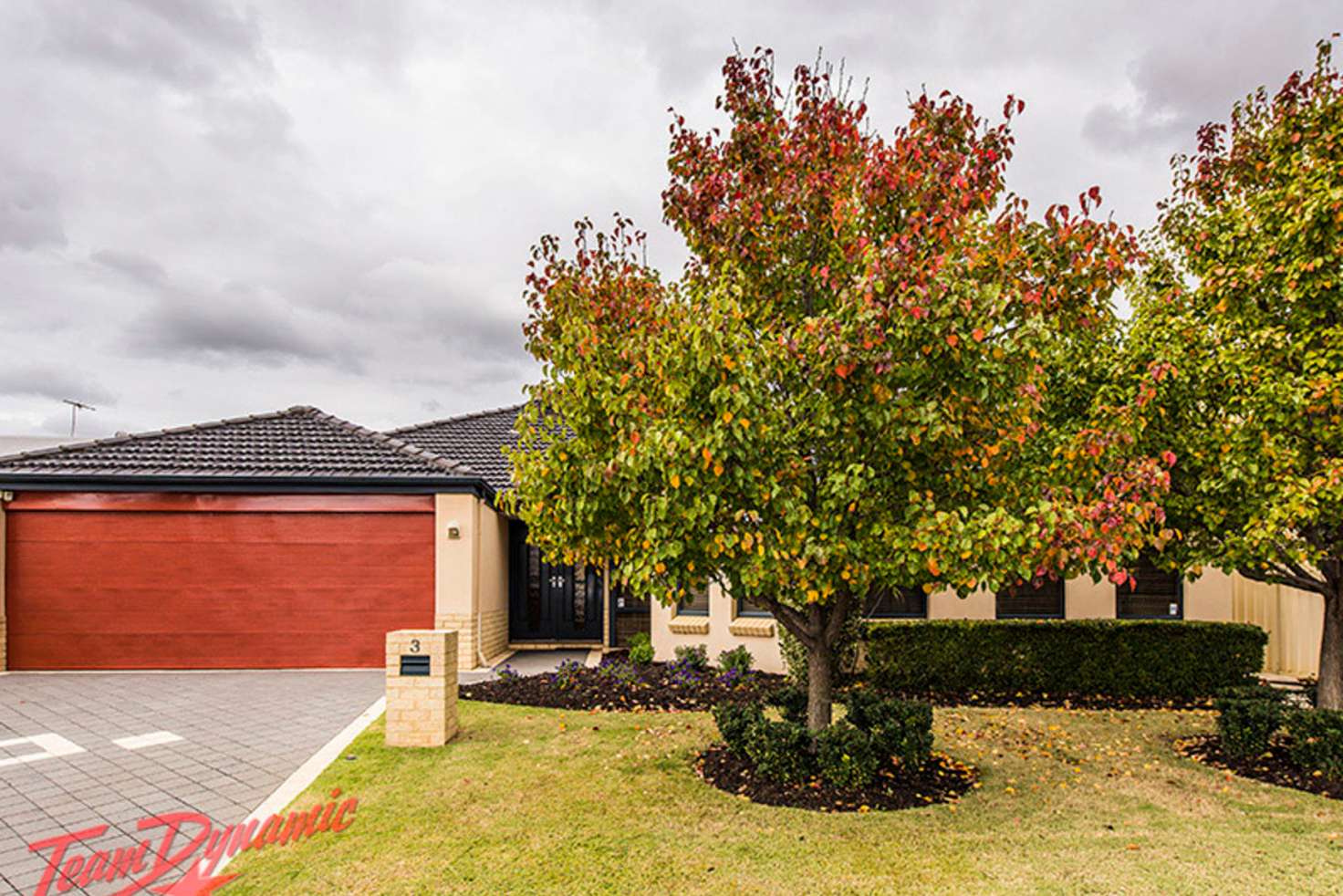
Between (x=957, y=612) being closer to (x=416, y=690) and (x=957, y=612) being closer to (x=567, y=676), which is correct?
(x=567, y=676)

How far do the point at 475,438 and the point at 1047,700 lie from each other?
40.5ft

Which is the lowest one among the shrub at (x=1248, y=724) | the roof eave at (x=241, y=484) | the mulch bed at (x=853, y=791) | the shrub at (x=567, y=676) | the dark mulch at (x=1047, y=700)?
the dark mulch at (x=1047, y=700)

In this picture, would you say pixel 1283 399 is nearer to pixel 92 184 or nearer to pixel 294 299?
pixel 92 184

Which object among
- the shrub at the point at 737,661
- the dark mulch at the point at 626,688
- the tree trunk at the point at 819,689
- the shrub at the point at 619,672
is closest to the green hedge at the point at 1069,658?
the shrub at the point at 737,661

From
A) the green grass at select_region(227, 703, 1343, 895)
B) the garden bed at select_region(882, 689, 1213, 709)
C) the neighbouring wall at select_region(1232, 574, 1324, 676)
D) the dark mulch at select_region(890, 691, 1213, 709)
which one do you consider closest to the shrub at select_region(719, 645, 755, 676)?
the garden bed at select_region(882, 689, 1213, 709)

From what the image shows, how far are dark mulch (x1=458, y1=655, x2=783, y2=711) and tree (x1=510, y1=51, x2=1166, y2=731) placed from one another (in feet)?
10.9

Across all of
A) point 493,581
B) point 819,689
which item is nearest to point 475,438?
point 493,581

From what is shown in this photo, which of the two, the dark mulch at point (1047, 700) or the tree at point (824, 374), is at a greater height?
the tree at point (824, 374)

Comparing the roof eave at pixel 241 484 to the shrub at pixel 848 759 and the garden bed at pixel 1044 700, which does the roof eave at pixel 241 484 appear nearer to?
the garden bed at pixel 1044 700

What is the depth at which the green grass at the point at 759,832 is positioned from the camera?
14.5 feet

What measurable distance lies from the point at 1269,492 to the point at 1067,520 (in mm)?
3171

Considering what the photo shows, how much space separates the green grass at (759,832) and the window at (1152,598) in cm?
503

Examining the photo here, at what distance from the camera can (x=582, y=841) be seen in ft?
16.5

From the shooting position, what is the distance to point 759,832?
17.0ft
